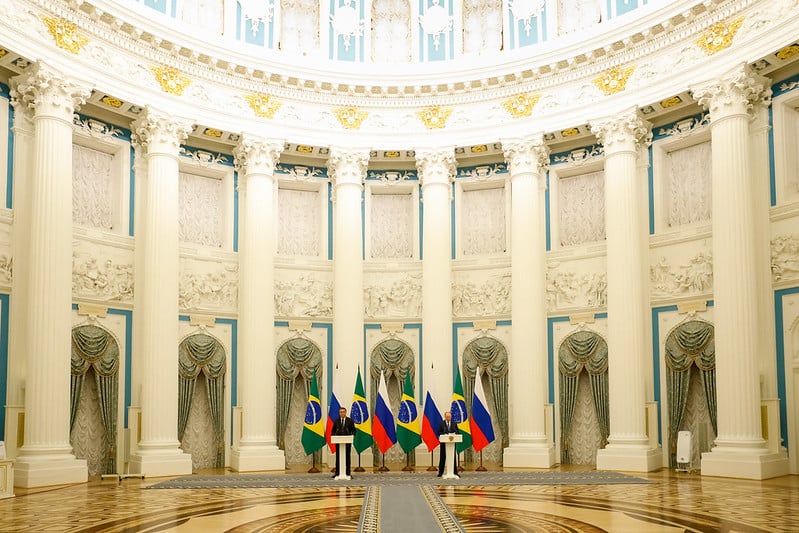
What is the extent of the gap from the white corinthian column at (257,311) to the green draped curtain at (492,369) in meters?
5.58

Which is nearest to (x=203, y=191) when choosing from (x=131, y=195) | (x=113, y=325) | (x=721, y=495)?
(x=131, y=195)

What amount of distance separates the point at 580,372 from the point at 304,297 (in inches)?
317

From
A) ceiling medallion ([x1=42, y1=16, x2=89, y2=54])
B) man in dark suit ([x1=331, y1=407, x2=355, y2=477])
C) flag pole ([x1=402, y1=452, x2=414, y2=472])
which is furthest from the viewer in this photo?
flag pole ([x1=402, y1=452, x2=414, y2=472])

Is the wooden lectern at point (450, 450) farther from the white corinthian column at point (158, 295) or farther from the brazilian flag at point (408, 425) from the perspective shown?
the white corinthian column at point (158, 295)

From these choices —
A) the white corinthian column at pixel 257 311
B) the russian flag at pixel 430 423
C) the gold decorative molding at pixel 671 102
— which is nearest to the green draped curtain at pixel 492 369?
the russian flag at pixel 430 423

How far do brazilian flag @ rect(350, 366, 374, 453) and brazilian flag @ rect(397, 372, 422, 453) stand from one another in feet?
2.72

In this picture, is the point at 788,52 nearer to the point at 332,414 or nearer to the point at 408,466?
the point at 332,414

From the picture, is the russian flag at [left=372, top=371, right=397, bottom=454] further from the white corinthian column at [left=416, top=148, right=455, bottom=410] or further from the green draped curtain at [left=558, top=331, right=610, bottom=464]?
the green draped curtain at [left=558, top=331, right=610, bottom=464]

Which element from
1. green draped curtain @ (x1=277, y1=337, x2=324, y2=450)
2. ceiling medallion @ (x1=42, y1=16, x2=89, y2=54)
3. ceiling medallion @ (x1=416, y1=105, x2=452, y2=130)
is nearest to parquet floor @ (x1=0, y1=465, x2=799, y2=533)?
green draped curtain @ (x1=277, y1=337, x2=324, y2=450)

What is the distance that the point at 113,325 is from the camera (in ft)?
68.6

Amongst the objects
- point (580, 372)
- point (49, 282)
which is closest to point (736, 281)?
point (580, 372)

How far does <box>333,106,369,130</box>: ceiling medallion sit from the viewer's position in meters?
24.2

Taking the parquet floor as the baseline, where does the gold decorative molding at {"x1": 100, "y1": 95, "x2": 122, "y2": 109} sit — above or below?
above

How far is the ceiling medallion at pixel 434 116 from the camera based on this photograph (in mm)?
24297
